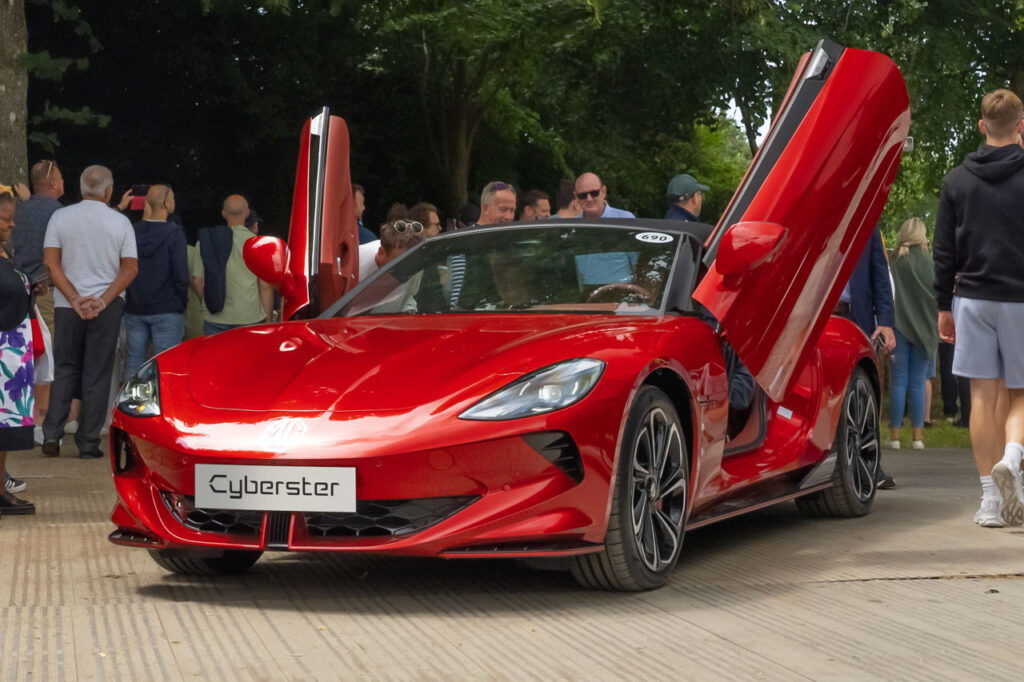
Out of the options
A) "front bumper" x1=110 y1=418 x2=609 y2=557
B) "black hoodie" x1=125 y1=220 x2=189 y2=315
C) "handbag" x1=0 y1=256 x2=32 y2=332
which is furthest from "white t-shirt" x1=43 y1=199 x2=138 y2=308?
"front bumper" x1=110 y1=418 x2=609 y2=557

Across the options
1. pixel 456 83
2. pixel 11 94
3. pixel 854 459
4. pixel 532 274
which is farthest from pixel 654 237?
pixel 456 83

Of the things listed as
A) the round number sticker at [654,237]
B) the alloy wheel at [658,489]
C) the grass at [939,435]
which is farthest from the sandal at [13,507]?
the grass at [939,435]

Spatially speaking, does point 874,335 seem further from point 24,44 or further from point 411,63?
point 411,63

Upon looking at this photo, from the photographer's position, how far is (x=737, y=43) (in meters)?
19.0

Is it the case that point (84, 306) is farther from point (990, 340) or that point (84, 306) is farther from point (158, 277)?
point (990, 340)

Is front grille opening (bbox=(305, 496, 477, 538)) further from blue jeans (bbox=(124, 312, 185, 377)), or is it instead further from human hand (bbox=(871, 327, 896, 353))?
blue jeans (bbox=(124, 312, 185, 377))

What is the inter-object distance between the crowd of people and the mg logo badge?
5.23ft

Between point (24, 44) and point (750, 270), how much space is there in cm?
1036

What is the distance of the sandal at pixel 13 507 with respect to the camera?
25.7 feet

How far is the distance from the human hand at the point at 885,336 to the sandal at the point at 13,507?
184 inches

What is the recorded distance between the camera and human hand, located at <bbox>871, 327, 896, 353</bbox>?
9080 mm

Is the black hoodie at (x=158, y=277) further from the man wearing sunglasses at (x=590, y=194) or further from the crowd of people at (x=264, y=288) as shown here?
the man wearing sunglasses at (x=590, y=194)

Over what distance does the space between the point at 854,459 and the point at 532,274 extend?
7.41ft

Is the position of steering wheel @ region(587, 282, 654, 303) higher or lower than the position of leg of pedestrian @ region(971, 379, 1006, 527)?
higher
